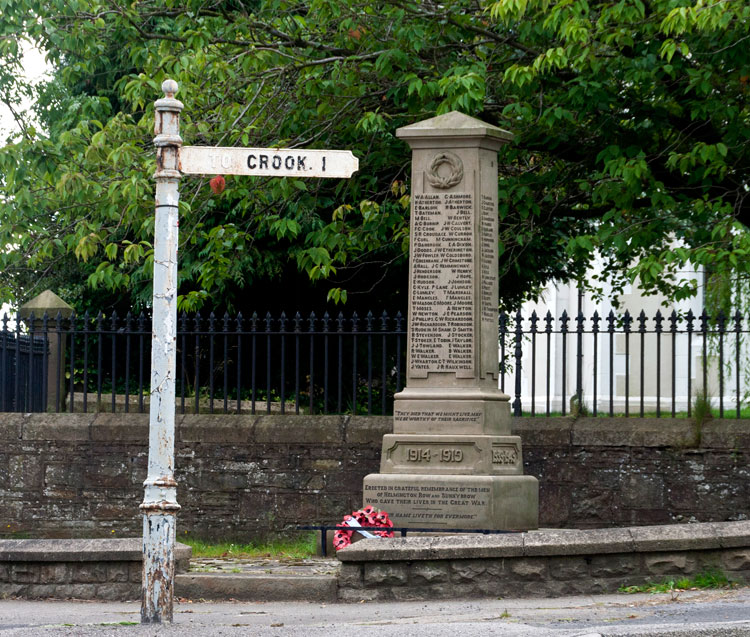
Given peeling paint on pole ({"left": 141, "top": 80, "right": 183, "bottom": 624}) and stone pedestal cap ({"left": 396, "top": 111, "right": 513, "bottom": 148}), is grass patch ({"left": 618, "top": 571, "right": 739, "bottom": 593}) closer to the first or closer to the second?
peeling paint on pole ({"left": 141, "top": 80, "right": 183, "bottom": 624})

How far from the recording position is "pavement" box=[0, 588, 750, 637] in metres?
5.78

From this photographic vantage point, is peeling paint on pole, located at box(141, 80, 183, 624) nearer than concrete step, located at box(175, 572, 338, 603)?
Yes

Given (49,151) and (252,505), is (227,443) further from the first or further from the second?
(49,151)

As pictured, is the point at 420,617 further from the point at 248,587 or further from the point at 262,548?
the point at 262,548

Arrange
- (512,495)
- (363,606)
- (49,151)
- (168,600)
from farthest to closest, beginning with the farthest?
(49,151)
(512,495)
(363,606)
(168,600)

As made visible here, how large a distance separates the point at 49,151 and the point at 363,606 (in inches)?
268

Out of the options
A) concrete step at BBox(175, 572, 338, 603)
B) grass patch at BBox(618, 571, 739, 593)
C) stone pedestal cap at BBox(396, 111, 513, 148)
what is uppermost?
stone pedestal cap at BBox(396, 111, 513, 148)

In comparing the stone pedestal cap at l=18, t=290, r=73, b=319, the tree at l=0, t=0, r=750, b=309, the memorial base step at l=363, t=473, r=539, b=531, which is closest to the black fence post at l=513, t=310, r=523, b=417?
the tree at l=0, t=0, r=750, b=309

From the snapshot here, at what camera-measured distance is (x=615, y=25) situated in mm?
10945

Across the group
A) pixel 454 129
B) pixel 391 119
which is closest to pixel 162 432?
pixel 454 129

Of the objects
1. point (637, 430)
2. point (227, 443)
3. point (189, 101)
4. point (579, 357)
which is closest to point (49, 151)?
point (189, 101)

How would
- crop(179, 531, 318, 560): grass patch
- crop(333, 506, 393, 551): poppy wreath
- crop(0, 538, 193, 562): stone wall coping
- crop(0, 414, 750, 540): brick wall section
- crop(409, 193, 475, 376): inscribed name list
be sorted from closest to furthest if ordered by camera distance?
1. crop(0, 538, 193, 562): stone wall coping
2. crop(333, 506, 393, 551): poppy wreath
3. crop(409, 193, 475, 376): inscribed name list
4. crop(179, 531, 318, 560): grass patch
5. crop(0, 414, 750, 540): brick wall section

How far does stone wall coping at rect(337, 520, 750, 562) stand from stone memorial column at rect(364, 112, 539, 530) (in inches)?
71.0

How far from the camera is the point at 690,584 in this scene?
7.78m
